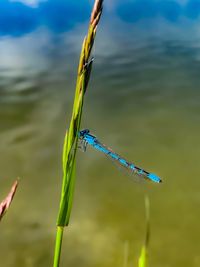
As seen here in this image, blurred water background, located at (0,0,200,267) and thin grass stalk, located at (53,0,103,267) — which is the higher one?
blurred water background, located at (0,0,200,267)

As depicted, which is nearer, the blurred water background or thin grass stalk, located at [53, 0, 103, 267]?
thin grass stalk, located at [53, 0, 103, 267]

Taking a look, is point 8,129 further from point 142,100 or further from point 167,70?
point 167,70

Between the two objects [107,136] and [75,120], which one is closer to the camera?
[75,120]

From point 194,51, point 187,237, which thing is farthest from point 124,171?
point 194,51

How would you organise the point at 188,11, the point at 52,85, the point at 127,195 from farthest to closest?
the point at 188,11 < the point at 52,85 < the point at 127,195

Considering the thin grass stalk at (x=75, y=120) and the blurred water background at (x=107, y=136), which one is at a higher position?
the blurred water background at (x=107, y=136)
